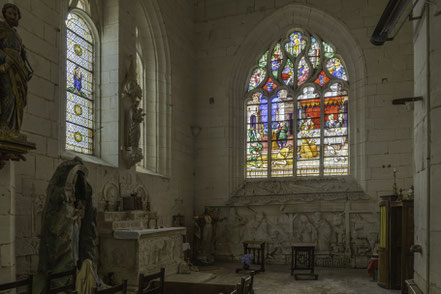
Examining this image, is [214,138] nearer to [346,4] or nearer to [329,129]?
[329,129]

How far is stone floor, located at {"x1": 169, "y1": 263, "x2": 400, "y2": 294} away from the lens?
7.29 meters

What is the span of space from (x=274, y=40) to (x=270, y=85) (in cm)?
119

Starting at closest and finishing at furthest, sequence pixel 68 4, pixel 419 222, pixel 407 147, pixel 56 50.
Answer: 1. pixel 419 222
2. pixel 56 50
3. pixel 68 4
4. pixel 407 147

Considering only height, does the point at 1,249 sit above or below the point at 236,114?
below

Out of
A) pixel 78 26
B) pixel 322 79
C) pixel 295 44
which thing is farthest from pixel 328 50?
pixel 78 26

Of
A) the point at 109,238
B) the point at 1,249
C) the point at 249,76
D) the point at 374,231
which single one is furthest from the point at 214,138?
the point at 1,249

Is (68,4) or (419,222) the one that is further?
(68,4)

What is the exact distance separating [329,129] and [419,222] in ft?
24.3

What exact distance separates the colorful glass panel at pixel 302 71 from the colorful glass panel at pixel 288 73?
181 mm

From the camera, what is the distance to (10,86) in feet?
15.2

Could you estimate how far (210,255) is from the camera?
10641mm

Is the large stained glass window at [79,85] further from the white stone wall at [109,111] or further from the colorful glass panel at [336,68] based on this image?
the colorful glass panel at [336,68]

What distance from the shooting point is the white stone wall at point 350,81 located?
33.0 feet

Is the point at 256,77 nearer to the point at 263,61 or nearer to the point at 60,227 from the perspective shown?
the point at 263,61
